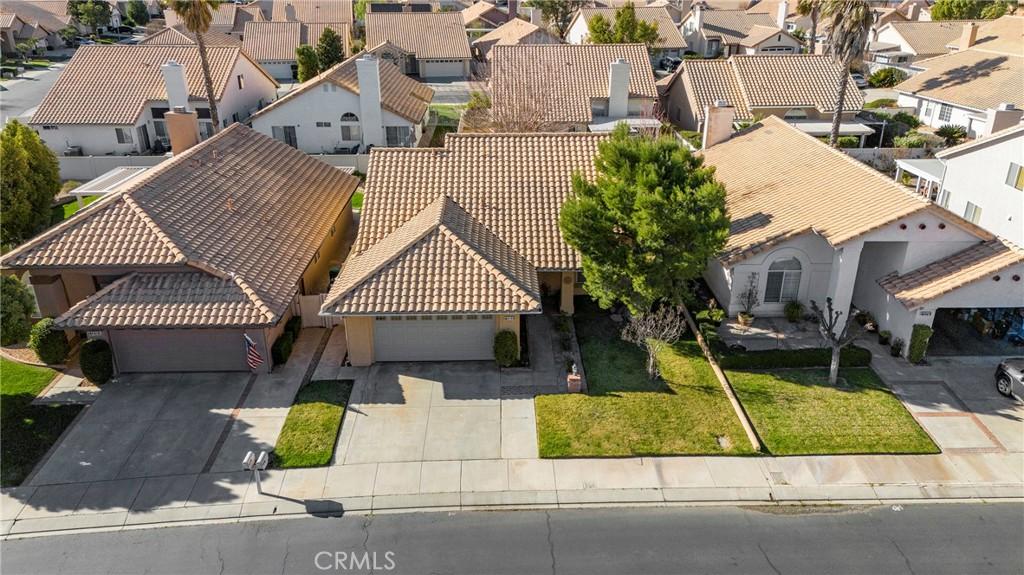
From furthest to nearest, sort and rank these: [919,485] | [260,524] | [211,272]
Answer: [211,272] → [919,485] → [260,524]

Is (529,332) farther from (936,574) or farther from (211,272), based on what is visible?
(936,574)

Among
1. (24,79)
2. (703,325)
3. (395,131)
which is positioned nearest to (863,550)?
(703,325)

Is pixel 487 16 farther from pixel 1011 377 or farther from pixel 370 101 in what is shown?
pixel 1011 377

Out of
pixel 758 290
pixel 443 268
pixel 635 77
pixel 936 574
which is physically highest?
pixel 635 77

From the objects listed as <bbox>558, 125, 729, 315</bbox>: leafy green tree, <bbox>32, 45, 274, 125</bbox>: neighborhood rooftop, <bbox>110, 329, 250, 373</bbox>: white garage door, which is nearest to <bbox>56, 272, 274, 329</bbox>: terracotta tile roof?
<bbox>110, 329, 250, 373</bbox>: white garage door

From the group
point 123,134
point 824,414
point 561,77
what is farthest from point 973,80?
point 123,134

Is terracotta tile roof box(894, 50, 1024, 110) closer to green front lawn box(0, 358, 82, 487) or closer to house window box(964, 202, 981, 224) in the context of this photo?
house window box(964, 202, 981, 224)

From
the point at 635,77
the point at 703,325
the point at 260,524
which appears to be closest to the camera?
the point at 260,524
